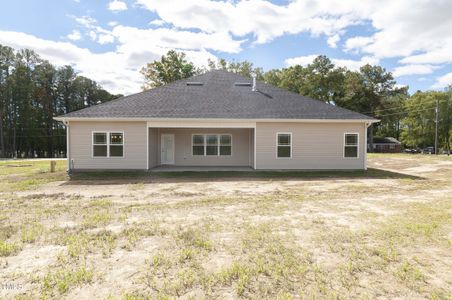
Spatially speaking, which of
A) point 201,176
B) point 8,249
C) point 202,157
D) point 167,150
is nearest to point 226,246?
point 8,249

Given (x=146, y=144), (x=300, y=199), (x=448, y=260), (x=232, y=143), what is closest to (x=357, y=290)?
(x=448, y=260)

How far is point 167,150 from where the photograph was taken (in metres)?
16.9

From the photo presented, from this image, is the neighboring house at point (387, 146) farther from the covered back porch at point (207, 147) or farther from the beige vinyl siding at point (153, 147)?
the beige vinyl siding at point (153, 147)

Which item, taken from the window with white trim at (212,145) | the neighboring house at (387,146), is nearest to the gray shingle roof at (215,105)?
the window with white trim at (212,145)

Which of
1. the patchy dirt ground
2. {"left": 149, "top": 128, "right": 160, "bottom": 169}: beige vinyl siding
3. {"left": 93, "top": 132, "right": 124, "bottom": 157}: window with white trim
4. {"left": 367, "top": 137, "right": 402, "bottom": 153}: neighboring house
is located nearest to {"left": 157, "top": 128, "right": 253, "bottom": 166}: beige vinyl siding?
{"left": 149, "top": 128, "right": 160, "bottom": 169}: beige vinyl siding

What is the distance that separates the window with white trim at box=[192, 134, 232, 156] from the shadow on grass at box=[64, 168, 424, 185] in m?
2.95

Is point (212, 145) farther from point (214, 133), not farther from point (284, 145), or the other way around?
point (284, 145)

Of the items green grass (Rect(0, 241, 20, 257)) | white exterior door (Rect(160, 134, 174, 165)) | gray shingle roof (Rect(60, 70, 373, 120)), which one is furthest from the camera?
white exterior door (Rect(160, 134, 174, 165))

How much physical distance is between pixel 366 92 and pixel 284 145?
131 ft

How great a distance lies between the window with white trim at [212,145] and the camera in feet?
54.8

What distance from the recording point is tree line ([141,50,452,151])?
152 ft

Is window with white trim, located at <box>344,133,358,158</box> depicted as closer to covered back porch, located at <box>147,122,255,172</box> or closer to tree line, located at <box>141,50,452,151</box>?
covered back porch, located at <box>147,122,255,172</box>

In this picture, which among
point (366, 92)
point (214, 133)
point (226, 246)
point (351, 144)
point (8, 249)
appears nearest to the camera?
point (8, 249)

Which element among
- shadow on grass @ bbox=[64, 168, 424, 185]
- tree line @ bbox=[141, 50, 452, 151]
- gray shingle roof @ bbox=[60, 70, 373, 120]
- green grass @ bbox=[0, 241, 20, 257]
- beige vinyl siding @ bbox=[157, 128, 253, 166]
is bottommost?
green grass @ bbox=[0, 241, 20, 257]
